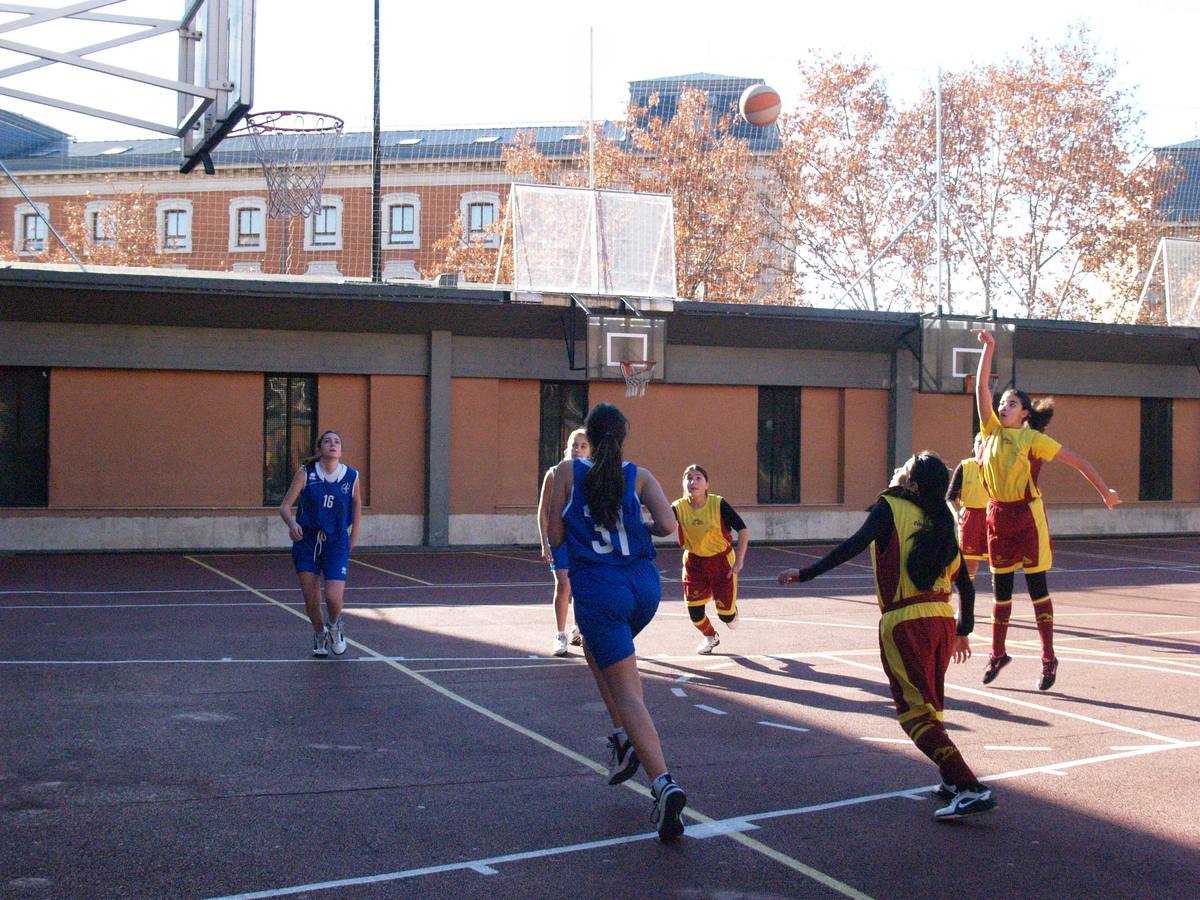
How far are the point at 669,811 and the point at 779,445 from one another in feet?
68.0

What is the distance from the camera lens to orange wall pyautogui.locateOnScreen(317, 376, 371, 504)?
74.7 feet

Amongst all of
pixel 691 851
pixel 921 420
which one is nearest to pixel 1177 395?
pixel 921 420

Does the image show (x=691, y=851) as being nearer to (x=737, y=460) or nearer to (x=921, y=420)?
(x=737, y=460)

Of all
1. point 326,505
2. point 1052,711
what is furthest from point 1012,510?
point 326,505

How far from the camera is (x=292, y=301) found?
21453 millimetres

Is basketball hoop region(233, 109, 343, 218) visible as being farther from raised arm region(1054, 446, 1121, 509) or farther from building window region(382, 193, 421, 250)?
building window region(382, 193, 421, 250)

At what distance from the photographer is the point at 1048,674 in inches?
364

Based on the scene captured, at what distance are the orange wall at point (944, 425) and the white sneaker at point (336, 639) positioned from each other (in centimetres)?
1835

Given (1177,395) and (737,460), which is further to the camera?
(1177,395)

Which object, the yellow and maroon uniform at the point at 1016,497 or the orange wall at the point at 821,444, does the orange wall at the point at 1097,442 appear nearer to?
the orange wall at the point at 821,444

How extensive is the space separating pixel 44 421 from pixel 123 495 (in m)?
1.80

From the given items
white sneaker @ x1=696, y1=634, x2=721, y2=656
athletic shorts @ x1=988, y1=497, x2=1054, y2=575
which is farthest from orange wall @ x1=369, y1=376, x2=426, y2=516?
athletic shorts @ x1=988, y1=497, x2=1054, y2=575

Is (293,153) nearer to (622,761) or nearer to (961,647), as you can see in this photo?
(622,761)

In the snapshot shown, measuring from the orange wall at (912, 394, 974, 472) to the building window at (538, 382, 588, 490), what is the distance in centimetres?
746
